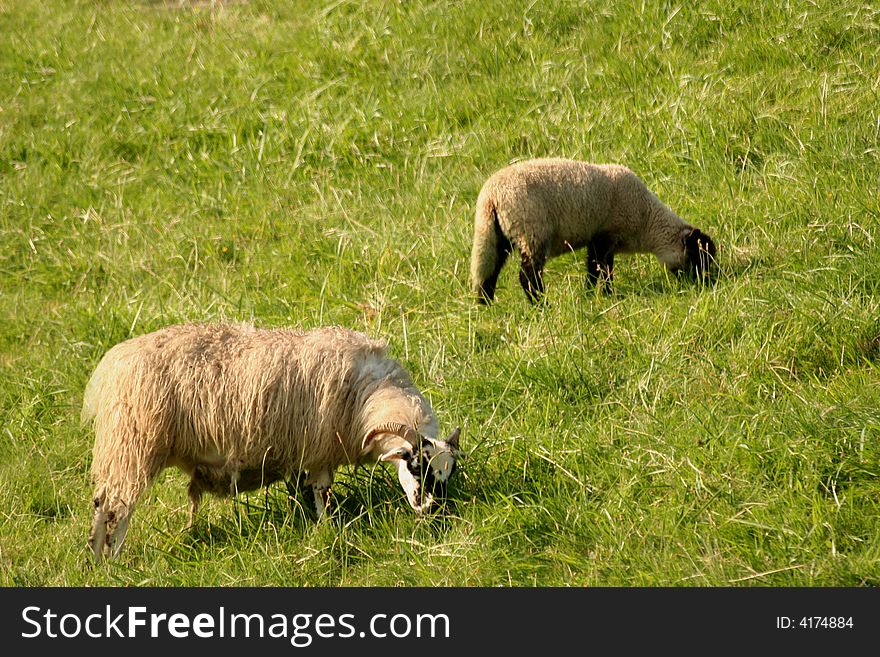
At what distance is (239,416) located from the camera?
527cm

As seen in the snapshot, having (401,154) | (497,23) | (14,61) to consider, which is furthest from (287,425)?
(14,61)

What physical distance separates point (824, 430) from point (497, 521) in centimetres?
147

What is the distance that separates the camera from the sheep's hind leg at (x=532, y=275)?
7391 mm

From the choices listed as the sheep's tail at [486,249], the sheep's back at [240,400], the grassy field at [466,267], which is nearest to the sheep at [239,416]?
the sheep's back at [240,400]

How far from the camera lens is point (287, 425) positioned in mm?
5285

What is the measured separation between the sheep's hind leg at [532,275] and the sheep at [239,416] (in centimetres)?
219

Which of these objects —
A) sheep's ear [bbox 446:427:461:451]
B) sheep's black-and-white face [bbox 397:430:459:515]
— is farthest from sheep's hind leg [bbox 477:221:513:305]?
sheep's black-and-white face [bbox 397:430:459:515]

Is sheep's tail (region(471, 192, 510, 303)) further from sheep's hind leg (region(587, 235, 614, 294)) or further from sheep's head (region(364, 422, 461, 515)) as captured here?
sheep's head (region(364, 422, 461, 515))

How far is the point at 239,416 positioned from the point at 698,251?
3537 millimetres

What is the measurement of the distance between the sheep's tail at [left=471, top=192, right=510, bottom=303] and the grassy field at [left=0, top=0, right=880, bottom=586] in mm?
206

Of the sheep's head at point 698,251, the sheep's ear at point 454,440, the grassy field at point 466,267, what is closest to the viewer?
the grassy field at point 466,267

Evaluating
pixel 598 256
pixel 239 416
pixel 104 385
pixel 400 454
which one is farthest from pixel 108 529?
pixel 598 256

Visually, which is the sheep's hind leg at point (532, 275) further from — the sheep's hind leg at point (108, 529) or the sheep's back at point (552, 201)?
the sheep's hind leg at point (108, 529)
